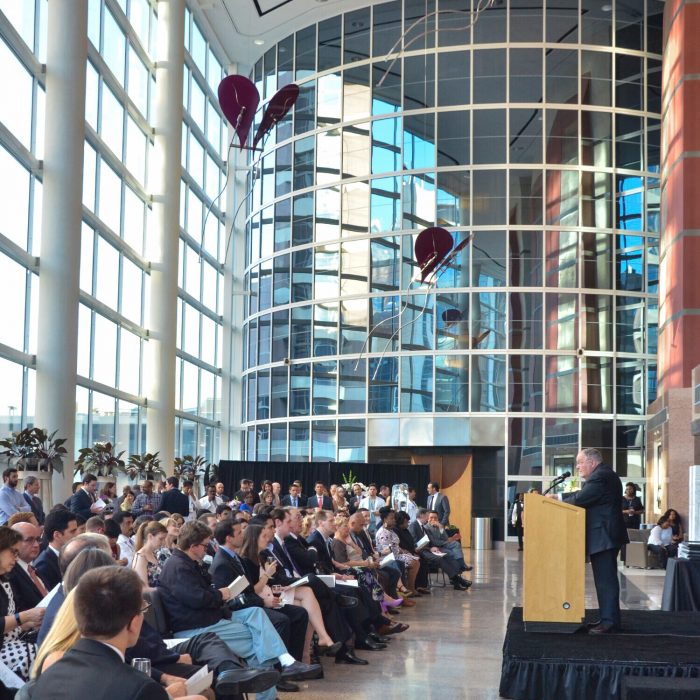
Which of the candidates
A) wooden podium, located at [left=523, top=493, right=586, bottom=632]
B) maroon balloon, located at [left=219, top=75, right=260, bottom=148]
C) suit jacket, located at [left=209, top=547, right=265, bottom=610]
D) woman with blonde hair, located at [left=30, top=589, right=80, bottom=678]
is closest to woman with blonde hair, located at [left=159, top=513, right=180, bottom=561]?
suit jacket, located at [left=209, top=547, right=265, bottom=610]

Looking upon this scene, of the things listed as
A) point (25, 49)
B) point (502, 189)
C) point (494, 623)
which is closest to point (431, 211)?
point (502, 189)

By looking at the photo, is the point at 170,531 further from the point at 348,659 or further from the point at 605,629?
the point at 605,629

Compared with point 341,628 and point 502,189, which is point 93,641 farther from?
point 502,189

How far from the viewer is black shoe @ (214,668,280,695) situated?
532 cm

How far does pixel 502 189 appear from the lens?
94.4 feet

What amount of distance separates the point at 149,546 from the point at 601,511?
3.32m

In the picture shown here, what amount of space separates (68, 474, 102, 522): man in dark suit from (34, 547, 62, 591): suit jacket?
20.9 feet

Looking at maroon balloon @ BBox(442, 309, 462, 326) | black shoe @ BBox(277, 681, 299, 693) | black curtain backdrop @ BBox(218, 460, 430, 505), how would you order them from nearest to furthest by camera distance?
black shoe @ BBox(277, 681, 299, 693)
black curtain backdrop @ BBox(218, 460, 430, 505)
maroon balloon @ BBox(442, 309, 462, 326)

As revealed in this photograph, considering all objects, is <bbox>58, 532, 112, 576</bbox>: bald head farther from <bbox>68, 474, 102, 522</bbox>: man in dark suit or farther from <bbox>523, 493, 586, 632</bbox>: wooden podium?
<bbox>68, 474, 102, 522</bbox>: man in dark suit

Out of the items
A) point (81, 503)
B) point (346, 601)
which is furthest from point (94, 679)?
point (81, 503)

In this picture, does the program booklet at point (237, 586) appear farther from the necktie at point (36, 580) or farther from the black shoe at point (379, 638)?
the black shoe at point (379, 638)

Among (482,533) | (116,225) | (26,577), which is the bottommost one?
(482,533)

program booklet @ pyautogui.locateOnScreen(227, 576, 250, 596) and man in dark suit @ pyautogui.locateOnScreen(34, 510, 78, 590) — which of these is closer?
man in dark suit @ pyautogui.locateOnScreen(34, 510, 78, 590)

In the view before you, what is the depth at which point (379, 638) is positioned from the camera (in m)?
9.81
